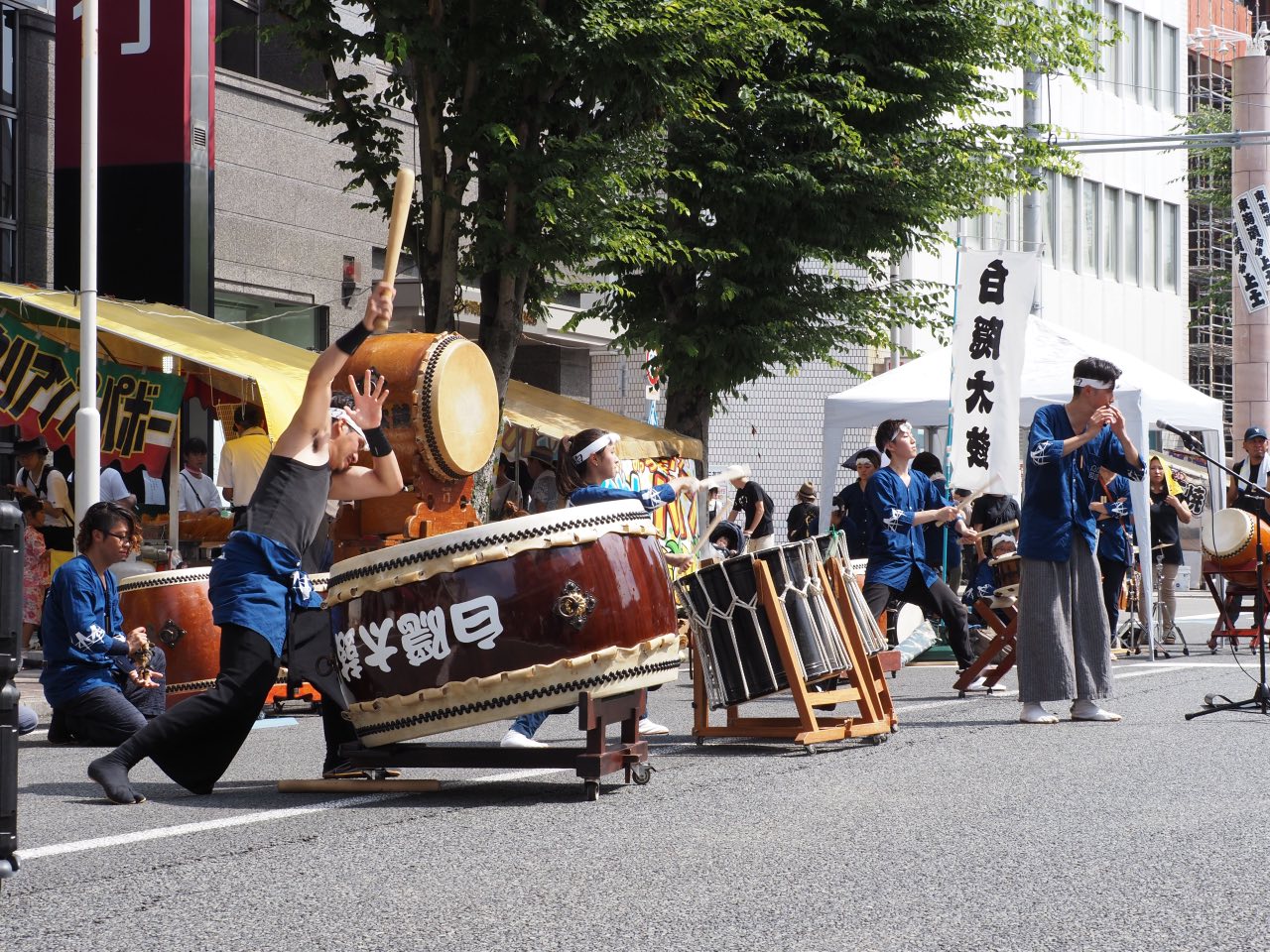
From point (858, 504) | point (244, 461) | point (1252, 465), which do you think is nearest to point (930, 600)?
point (858, 504)

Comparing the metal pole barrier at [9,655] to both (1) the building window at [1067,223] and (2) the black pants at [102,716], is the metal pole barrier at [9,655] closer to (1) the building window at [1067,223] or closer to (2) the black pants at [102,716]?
(2) the black pants at [102,716]

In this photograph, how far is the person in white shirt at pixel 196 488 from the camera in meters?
14.5

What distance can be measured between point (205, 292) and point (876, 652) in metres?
8.30

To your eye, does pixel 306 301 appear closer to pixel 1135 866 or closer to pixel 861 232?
pixel 861 232

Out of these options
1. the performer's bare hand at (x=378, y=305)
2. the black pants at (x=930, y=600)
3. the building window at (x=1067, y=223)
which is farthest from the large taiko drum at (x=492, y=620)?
the building window at (x=1067, y=223)

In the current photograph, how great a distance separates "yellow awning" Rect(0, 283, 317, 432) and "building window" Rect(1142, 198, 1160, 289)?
33.2m

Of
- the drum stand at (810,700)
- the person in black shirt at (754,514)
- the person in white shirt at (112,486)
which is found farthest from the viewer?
the person in black shirt at (754,514)

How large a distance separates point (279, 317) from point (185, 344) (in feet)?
28.4

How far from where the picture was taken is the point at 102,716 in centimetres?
865

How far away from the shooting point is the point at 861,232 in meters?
19.0

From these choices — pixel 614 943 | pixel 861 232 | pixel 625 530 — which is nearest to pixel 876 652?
pixel 625 530

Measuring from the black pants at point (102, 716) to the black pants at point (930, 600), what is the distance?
167 inches

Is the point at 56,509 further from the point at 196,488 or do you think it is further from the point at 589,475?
the point at 589,475

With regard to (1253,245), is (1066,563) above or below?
below
